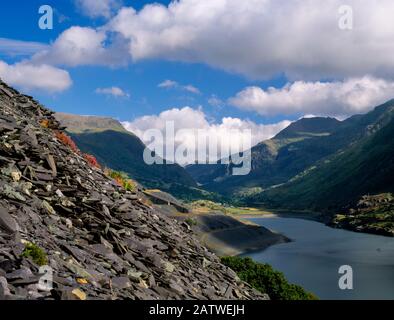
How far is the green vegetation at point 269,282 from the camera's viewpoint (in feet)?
240

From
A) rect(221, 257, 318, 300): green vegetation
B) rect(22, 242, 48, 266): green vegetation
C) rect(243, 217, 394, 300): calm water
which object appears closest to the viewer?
rect(22, 242, 48, 266): green vegetation

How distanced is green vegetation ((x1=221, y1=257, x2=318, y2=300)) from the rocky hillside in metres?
36.8

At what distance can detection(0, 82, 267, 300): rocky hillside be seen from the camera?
18.8 meters

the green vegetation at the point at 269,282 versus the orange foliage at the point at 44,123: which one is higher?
the orange foliage at the point at 44,123

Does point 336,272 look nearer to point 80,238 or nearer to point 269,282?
point 269,282

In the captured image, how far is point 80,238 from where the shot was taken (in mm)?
24984

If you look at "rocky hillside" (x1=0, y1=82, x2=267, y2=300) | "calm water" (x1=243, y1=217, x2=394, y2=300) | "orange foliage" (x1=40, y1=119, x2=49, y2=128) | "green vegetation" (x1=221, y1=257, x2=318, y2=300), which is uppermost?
"orange foliage" (x1=40, y1=119, x2=49, y2=128)

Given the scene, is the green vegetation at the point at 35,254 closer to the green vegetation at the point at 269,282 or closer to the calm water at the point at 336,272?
the green vegetation at the point at 269,282

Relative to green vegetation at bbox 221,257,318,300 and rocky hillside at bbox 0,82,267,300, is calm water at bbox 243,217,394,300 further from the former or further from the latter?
rocky hillside at bbox 0,82,267,300

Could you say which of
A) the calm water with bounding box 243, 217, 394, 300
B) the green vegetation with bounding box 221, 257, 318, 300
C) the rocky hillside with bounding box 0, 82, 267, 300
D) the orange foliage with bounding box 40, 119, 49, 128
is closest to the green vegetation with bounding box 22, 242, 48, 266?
the rocky hillside with bounding box 0, 82, 267, 300

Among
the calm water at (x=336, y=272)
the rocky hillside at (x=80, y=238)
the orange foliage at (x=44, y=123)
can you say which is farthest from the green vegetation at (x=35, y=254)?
the calm water at (x=336, y=272)

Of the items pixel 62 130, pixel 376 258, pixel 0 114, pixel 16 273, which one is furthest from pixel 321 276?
pixel 16 273

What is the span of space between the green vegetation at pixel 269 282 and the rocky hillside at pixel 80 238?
3680 centimetres
